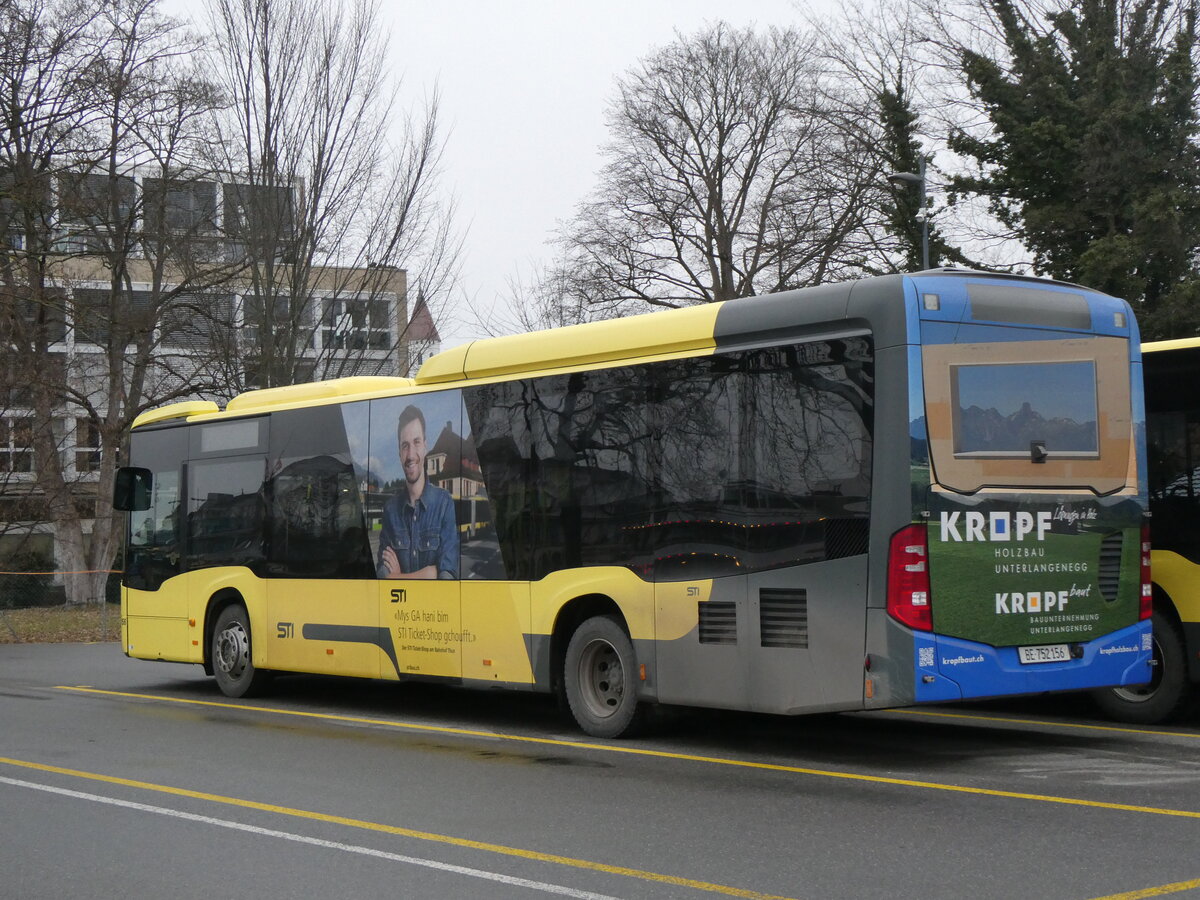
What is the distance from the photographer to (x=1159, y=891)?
239 inches

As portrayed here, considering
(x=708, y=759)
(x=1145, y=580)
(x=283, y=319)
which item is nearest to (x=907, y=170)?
(x=283, y=319)

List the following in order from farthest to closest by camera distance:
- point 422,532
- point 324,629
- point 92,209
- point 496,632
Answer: point 92,209
point 324,629
point 422,532
point 496,632

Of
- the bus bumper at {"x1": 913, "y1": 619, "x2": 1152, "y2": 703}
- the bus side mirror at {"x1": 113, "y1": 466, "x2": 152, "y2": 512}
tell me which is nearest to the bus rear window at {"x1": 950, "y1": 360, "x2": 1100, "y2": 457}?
the bus bumper at {"x1": 913, "y1": 619, "x2": 1152, "y2": 703}

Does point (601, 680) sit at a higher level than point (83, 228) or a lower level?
lower

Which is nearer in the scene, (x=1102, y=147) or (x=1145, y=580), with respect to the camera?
(x=1145, y=580)

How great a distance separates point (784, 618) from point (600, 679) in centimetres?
219

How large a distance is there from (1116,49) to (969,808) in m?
24.6

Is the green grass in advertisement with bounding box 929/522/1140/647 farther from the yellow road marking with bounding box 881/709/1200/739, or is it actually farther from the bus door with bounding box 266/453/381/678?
the bus door with bounding box 266/453/381/678

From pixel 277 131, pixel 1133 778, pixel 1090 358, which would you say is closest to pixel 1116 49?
pixel 277 131

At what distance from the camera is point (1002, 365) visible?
966cm

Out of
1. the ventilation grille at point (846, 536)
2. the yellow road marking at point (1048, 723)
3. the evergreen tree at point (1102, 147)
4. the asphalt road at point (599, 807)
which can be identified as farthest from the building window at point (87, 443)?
the ventilation grille at point (846, 536)

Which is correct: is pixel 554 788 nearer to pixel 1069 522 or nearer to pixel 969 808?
pixel 969 808

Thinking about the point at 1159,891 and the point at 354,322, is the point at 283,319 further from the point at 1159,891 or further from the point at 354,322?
the point at 1159,891

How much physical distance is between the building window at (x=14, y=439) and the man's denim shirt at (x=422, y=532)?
73.0 ft
